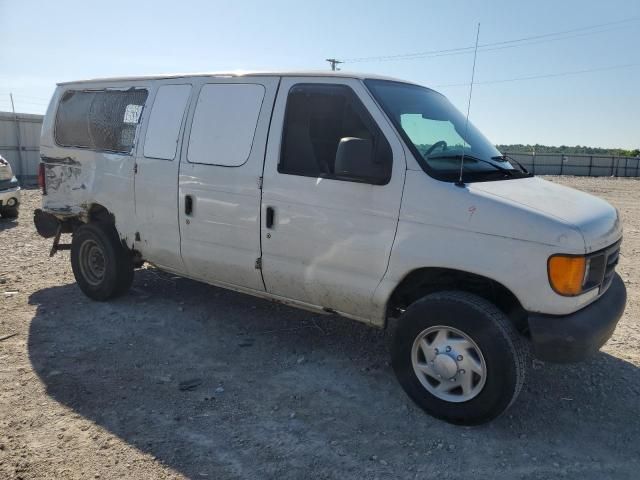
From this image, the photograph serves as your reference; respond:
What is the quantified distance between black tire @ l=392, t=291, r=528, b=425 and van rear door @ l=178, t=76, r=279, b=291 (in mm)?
1363

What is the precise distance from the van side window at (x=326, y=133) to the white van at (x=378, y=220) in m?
0.01

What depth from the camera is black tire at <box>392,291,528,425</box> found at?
10.3 ft

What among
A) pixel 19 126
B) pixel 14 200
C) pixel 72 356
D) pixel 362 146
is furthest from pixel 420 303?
pixel 19 126

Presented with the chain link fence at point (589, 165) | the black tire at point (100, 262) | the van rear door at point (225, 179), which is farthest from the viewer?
the chain link fence at point (589, 165)

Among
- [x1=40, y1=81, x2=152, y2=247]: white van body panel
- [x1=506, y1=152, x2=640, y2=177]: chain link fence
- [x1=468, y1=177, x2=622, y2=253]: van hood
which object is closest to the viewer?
[x1=468, y1=177, x2=622, y2=253]: van hood

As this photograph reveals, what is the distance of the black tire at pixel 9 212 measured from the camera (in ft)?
33.5

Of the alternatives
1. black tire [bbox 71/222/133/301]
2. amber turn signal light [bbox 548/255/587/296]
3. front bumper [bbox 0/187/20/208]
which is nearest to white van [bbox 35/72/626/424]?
amber turn signal light [bbox 548/255/587/296]

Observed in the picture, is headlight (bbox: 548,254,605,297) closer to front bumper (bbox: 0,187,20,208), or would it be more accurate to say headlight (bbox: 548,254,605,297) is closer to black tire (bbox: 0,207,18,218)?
front bumper (bbox: 0,187,20,208)

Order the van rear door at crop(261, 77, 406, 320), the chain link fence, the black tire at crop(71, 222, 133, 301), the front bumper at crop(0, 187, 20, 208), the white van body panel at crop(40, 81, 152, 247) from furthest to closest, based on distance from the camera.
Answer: the chain link fence < the front bumper at crop(0, 187, 20, 208) < the black tire at crop(71, 222, 133, 301) < the white van body panel at crop(40, 81, 152, 247) < the van rear door at crop(261, 77, 406, 320)

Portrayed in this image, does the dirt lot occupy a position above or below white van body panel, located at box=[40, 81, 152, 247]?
below

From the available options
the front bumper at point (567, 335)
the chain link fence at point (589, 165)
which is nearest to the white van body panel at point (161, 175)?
the front bumper at point (567, 335)

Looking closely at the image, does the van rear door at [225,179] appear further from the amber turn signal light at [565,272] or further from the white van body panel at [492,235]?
the amber turn signal light at [565,272]

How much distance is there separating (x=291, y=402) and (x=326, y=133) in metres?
1.94

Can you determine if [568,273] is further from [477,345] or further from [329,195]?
[329,195]
